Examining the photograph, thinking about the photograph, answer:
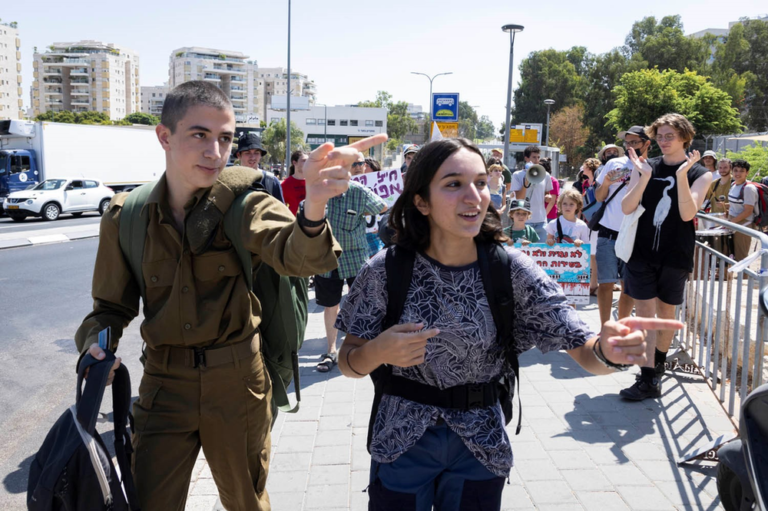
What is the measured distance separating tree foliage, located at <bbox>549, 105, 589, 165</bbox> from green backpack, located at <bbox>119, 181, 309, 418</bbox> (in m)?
65.0

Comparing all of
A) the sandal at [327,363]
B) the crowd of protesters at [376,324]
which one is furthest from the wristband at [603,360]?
the sandal at [327,363]

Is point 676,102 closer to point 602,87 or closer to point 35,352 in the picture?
point 602,87

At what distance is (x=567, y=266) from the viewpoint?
287 inches

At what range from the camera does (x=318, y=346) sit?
704 cm

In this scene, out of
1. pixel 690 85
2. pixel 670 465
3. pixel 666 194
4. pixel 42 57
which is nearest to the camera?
pixel 670 465

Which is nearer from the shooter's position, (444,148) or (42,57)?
(444,148)

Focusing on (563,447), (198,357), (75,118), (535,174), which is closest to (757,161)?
(535,174)

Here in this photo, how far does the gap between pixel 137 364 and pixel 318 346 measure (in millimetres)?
1955

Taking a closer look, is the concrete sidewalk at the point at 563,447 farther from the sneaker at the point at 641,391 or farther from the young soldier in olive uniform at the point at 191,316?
the young soldier in olive uniform at the point at 191,316

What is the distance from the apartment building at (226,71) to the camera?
16962 cm

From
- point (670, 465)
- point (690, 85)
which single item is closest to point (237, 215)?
point (670, 465)

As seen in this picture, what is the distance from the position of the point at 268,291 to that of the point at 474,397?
1012 mm

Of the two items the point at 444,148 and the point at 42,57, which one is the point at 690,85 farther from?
Result: the point at 42,57

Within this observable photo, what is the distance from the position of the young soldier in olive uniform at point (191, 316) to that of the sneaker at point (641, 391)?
139 inches
